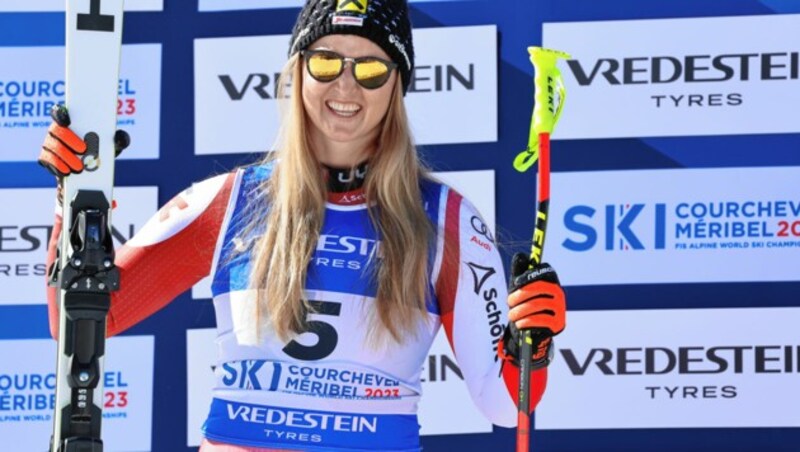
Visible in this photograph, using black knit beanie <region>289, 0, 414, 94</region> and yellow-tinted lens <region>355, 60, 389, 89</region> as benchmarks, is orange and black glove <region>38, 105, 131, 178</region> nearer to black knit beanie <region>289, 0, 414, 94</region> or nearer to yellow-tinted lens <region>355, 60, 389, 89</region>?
black knit beanie <region>289, 0, 414, 94</region>

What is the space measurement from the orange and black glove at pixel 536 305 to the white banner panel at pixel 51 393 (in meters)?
1.92

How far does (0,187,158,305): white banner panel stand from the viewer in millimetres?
3918

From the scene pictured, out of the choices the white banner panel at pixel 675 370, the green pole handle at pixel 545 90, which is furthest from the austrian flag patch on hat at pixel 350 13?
the white banner panel at pixel 675 370

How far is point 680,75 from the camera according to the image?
388 centimetres

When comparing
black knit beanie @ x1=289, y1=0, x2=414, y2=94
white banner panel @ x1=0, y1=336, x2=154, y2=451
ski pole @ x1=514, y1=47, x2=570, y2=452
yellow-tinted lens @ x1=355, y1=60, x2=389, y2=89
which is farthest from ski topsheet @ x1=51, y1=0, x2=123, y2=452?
white banner panel @ x1=0, y1=336, x2=154, y2=451

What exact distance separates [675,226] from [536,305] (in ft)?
5.65

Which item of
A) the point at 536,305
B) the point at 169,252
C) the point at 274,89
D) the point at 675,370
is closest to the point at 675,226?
the point at 675,370

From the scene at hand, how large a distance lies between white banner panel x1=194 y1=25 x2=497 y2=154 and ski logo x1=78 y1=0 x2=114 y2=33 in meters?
1.20

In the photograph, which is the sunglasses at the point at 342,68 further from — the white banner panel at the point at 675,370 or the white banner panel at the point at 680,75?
the white banner panel at the point at 675,370

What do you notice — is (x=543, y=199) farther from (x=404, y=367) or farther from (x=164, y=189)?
(x=164, y=189)

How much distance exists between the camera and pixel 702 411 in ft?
12.9

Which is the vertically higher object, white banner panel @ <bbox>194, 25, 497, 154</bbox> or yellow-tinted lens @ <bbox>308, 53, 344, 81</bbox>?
white banner panel @ <bbox>194, 25, 497, 154</bbox>

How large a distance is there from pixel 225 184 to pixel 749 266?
78.4 inches

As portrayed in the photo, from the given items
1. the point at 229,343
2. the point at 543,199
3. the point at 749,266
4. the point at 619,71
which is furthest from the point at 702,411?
the point at 229,343
